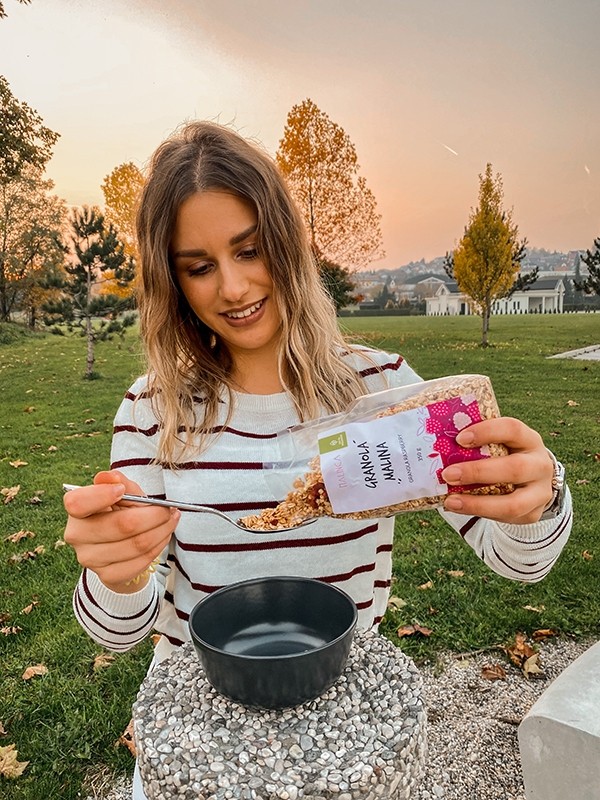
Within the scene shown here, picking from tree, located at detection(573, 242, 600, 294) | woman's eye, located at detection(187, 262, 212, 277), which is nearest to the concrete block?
woman's eye, located at detection(187, 262, 212, 277)

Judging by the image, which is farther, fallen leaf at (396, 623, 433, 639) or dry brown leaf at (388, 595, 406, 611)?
dry brown leaf at (388, 595, 406, 611)

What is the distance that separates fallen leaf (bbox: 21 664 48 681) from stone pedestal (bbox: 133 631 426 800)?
1.68 meters

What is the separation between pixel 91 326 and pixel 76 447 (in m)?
3.27

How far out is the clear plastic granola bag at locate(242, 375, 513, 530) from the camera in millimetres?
841

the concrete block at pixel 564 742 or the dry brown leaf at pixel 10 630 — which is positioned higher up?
the concrete block at pixel 564 742

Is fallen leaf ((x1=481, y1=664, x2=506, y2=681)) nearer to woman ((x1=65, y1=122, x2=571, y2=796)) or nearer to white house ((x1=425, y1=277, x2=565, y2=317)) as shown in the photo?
woman ((x1=65, y1=122, x2=571, y2=796))

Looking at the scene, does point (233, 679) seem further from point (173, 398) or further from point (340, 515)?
point (173, 398)

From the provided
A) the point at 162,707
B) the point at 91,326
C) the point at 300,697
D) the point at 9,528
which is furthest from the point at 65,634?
the point at 91,326

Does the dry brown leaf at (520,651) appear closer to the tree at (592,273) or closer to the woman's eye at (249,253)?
the woman's eye at (249,253)

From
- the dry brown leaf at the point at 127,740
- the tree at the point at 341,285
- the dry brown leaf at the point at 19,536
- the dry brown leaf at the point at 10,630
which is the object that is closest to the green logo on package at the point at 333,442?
the dry brown leaf at the point at 127,740

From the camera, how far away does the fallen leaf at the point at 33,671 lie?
2.34 metres

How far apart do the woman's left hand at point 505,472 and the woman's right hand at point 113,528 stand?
446 mm

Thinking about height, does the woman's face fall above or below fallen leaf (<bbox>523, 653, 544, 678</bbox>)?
above

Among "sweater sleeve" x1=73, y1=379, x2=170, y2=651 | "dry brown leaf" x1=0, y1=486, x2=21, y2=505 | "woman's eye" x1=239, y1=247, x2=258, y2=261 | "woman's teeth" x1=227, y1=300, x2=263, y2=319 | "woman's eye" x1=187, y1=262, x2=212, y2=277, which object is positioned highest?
"woman's eye" x1=239, y1=247, x2=258, y2=261
